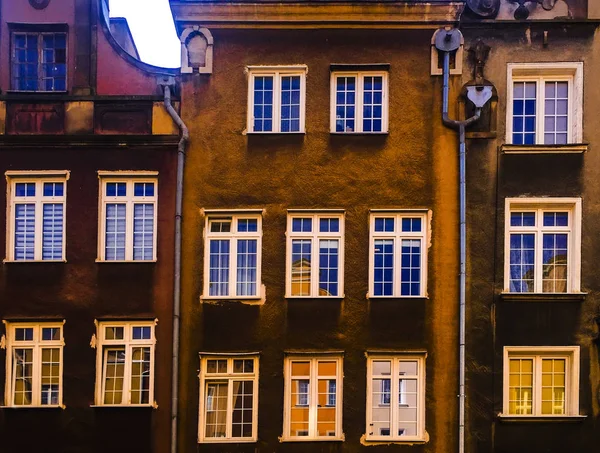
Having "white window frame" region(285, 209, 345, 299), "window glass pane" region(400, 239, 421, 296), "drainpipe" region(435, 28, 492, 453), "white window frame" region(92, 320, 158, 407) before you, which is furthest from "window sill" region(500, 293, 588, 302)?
"white window frame" region(92, 320, 158, 407)

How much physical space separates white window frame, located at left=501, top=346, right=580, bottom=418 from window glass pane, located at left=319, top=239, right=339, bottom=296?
4.03 meters

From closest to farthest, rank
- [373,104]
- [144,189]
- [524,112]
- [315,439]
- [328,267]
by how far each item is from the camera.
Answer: [315,439]
[328,267]
[144,189]
[524,112]
[373,104]

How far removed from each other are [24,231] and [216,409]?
19.3ft

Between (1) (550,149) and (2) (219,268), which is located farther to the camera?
(2) (219,268)

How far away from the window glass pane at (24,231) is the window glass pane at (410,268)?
8.30 m

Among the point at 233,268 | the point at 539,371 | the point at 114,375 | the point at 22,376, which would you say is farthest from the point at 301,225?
the point at 22,376

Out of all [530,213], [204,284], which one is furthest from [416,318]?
[204,284]

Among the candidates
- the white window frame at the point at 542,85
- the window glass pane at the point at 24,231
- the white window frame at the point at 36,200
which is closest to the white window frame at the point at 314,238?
the white window frame at the point at 542,85

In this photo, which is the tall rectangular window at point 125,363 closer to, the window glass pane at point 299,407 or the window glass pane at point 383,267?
the window glass pane at point 299,407

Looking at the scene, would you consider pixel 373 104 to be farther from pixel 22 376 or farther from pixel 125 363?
pixel 22 376

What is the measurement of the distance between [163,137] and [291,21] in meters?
3.96

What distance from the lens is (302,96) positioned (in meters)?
20.5

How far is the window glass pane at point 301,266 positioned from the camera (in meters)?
20.0

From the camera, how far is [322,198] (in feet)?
65.9
